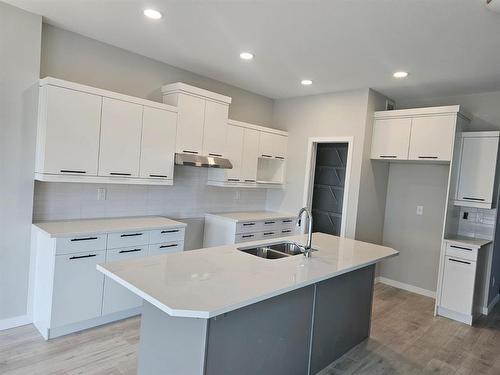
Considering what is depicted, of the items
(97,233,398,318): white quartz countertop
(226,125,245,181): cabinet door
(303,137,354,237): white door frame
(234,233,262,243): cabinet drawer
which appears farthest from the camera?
(303,137,354,237): white door frame

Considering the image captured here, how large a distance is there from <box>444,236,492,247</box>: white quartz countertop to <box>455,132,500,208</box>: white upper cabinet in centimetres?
41

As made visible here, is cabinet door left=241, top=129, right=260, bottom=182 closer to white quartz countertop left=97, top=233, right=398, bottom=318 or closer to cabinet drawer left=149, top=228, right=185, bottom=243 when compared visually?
cabinet drawer left=149, top=228, right=185, bottom=243

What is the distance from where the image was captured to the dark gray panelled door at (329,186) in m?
4.91

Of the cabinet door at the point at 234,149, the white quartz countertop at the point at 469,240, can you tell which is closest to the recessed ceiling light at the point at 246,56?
the cabinet door at the point at 234,149

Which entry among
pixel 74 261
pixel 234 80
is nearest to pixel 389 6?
pixel 234 80

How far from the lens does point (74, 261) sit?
2812 millimetres

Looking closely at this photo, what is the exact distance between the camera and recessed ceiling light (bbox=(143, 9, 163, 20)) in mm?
2648

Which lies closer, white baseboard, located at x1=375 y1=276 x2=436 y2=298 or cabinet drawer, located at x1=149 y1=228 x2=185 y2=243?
cabinet drawer, located at x1=149 y1=228 x2=185 y2=243

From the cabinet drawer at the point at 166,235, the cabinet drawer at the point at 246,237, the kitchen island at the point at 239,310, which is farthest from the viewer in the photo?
the cabinet drawer at the point at 246,237

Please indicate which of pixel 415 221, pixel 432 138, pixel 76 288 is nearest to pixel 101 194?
pixel 76 288

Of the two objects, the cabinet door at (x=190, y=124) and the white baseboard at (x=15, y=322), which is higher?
the cabinet door at (x=190, y=124)

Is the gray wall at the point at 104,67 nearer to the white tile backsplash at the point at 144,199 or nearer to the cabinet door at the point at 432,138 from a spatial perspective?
the white tile backsplash at the point at 144,199

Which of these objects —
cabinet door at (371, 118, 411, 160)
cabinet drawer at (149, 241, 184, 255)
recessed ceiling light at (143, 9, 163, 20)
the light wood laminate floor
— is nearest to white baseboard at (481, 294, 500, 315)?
the light wood laminate floor

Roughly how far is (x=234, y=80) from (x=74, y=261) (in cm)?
295
